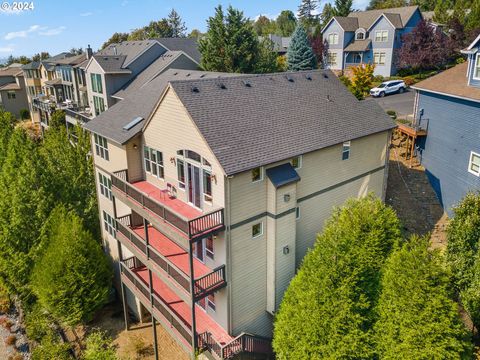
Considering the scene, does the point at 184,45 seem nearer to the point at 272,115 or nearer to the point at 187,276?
the point at 272,115

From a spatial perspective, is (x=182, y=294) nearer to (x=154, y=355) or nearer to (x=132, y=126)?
(x=154, y=355)

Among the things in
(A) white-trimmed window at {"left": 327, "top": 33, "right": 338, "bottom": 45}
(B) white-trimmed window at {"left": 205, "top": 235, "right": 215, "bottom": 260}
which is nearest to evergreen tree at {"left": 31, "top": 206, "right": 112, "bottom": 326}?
(B) white-trimmed window at {"left": 205, "top": 235, "right": 215, "bottom": 260}

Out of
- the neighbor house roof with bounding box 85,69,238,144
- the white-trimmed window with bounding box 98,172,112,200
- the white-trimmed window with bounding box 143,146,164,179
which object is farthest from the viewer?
the white-trimmed window with bounding box 98,172,112,200

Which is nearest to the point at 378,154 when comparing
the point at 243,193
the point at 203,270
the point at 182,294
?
the point at 243,193

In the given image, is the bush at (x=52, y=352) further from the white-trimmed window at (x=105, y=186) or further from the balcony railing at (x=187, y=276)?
the white-trimmed window at (x=105, y=186)

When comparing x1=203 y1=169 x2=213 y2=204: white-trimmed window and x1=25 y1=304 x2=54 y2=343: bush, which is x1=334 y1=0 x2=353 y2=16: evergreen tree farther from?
x1=25 y1=304 x2=54 y2=343: bush
